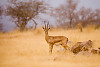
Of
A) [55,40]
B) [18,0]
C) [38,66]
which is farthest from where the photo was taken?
[18,0]

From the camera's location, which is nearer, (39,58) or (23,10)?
(39,58)

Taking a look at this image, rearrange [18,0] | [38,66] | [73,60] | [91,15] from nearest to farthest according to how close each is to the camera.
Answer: [38,66] < [73,60] < [18,0] < [91,15]

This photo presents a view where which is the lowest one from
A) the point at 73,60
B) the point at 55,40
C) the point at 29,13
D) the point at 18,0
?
the point at 73,60

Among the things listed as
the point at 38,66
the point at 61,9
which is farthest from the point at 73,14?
the point at 38,66

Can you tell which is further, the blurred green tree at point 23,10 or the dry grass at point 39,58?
the blurred green tree at point 23,10

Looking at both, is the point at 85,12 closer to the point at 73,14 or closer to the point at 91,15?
the point at 91,15

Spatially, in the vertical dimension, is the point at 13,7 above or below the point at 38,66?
above

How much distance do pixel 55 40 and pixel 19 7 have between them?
827cm

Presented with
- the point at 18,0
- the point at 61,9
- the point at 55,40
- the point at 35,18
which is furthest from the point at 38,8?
the point at 55,40

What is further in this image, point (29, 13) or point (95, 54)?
point (29, 13)

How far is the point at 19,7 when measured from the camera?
36.5ft

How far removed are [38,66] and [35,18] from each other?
30.0 ft

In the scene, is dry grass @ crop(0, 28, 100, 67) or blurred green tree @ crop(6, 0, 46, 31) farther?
blurred green tree @ crop(6, 0, 46, 31)

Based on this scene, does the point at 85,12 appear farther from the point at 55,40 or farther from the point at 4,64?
the point at 4,64
